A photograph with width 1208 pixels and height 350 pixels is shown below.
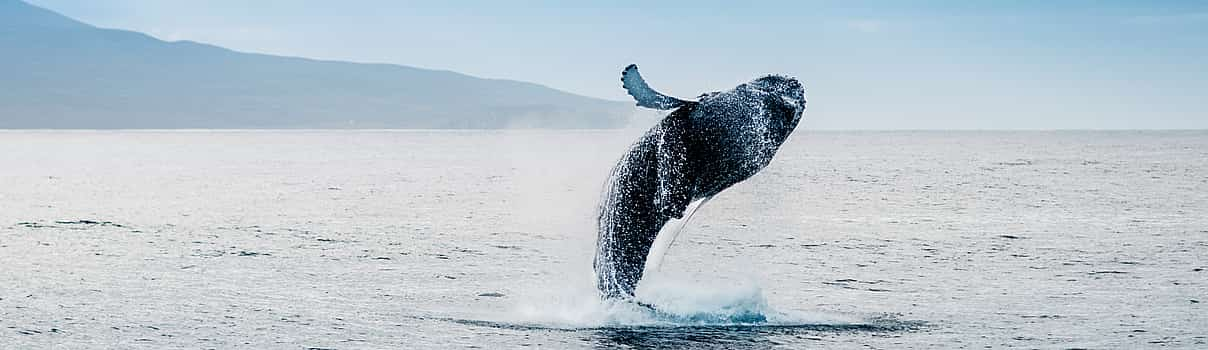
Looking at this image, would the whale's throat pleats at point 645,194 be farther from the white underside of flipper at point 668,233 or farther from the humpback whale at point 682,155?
the white underside of flipper at point 668,233

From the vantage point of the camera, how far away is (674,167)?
41.9ft

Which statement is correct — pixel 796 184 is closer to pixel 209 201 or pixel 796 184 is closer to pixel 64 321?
pixel 209 201

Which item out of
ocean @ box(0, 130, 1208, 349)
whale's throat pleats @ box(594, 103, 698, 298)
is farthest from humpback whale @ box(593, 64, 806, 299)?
ocean @ box(0, 130, 1208, 349)

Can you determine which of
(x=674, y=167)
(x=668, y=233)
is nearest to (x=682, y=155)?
(x=674, y=167)

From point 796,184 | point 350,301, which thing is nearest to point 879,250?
point 350,301

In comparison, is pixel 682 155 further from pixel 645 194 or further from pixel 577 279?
pixel 577 279

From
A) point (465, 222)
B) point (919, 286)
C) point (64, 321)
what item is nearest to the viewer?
point (64, 321)

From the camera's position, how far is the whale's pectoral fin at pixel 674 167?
1266 cm

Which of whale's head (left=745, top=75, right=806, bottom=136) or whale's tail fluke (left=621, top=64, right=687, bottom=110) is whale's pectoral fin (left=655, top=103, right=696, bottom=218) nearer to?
whale's tail fluke (left=621, top=64, right=687, bottom=110)

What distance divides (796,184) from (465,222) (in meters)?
26.8

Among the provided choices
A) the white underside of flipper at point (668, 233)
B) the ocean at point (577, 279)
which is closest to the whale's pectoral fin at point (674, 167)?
the white underside of flipper at point (668, 233)

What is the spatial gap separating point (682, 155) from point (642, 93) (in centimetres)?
75

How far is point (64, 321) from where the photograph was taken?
14227 mm

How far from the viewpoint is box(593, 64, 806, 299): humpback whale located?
12.5 m
